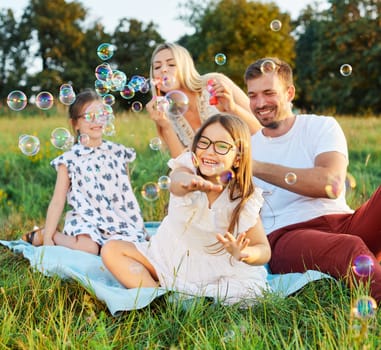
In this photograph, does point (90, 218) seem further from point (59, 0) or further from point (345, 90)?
point (59, 0)

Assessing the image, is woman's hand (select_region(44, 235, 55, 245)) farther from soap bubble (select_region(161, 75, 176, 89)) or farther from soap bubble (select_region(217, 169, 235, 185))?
soap bubble (select_region(217, 169, 235, 185))

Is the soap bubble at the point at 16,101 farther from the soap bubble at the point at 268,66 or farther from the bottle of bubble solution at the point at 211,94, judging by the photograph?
the soap bubble at the point at 268,66

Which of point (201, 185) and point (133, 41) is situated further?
point (133, 41)

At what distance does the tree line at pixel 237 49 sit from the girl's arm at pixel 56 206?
60.4 feet

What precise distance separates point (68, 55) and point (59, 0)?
3886 millimetres

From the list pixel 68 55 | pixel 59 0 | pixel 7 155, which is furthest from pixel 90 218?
pixel 59 0

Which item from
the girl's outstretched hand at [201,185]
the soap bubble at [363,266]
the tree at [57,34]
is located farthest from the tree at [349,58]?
the girl's outstretched hand at [201,185]

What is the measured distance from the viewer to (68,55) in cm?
2752

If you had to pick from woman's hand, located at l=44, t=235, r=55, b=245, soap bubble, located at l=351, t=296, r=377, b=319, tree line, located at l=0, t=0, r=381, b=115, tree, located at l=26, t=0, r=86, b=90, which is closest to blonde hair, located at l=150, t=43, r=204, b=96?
woman's hand, located at l=44, t=235, r=55, b=245

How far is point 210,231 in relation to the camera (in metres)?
2.73

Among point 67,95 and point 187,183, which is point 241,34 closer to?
point 67,95

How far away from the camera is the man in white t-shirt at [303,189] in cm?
292

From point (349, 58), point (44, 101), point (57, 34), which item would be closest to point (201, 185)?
point (44, 101)

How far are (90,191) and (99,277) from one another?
3.17 ft
